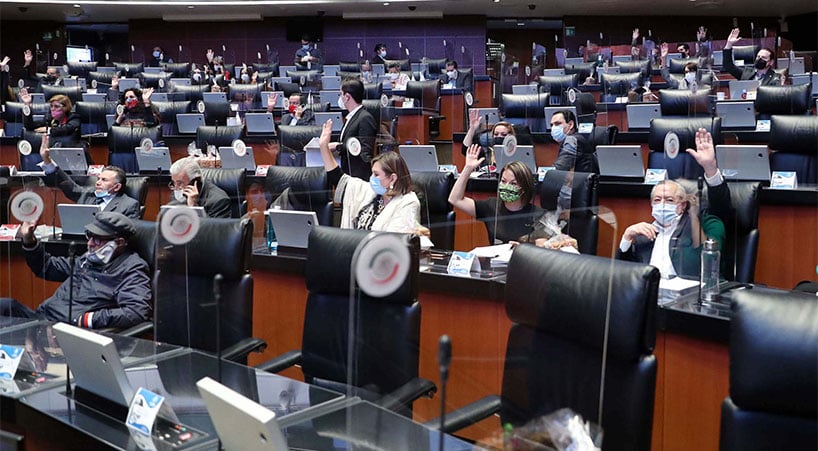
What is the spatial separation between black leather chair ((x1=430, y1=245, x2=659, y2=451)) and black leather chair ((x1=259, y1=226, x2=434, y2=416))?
0.25 metres

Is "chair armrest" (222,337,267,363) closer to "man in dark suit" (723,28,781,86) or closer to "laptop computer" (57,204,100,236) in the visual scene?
"laptop computer" (57,204,100,236)

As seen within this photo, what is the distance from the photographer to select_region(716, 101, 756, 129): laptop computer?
6.69m

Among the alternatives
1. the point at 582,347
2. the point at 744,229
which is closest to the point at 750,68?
the point at 744,229

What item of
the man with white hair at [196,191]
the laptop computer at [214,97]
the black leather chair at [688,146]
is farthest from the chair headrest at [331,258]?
the laptop computer at [214,97]

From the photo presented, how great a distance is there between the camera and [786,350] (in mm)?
1514

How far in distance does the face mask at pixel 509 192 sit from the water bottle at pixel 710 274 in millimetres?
1234

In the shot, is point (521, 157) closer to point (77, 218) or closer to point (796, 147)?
point (796, 147)

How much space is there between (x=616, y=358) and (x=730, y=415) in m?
0.27

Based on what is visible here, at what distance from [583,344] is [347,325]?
789 millimetres

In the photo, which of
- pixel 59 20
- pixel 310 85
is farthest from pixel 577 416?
pixel 59 20

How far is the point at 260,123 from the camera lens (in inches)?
330

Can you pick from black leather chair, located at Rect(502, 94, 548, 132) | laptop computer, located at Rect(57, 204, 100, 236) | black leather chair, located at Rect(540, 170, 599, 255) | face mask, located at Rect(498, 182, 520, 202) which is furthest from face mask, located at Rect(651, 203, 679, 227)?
black leather chair, located at Rect(502, 94, 548, 132)

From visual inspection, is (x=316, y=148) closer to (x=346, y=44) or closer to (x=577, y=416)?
(x=577, y=416)

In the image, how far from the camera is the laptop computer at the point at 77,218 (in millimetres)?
4301
